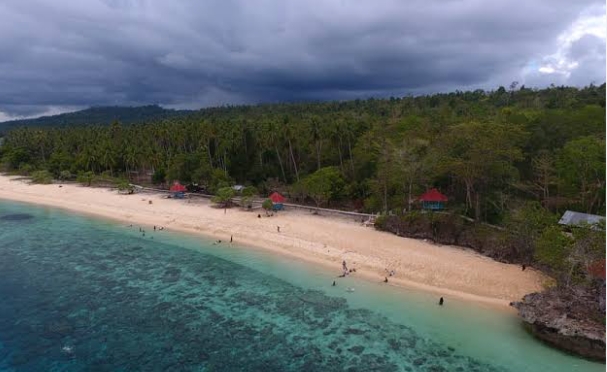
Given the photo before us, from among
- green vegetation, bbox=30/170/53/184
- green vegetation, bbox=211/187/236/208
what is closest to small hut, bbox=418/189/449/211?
green vegetation, bbox=211/187/236/208

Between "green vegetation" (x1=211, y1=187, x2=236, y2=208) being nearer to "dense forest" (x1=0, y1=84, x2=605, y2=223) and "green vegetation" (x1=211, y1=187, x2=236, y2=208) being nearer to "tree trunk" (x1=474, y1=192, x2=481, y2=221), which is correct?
"dense forest" (x1=0, y1=84, x2=605, y2=223)

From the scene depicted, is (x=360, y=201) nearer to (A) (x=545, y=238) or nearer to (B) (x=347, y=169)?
(B) (x=347, y=169)

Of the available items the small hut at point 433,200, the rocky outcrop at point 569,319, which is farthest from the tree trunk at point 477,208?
the rocky outcrop at point 569,319

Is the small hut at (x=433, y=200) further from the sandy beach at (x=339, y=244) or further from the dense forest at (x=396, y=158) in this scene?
the sandy beach at (x=339, y=244)

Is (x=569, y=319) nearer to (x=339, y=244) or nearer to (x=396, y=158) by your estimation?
(x=339, y=244)

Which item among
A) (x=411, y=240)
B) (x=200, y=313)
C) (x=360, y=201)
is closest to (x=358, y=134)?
(x=360, y=201)

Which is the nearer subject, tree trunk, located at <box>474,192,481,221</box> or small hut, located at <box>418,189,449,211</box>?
tree trunk, located at <box>474,192,481,221</box>
